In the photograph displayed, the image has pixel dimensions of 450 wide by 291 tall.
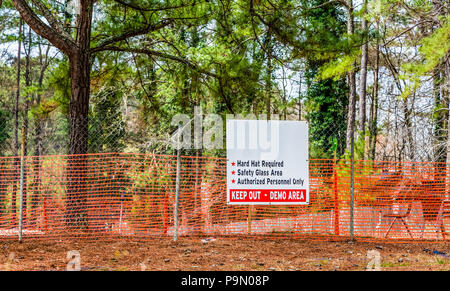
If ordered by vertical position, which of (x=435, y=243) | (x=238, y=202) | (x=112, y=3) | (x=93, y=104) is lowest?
(x=435, y=243)

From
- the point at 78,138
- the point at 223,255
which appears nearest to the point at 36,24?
the point at 78,138

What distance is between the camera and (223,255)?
7.19m

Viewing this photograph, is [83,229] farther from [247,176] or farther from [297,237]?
[297,237]

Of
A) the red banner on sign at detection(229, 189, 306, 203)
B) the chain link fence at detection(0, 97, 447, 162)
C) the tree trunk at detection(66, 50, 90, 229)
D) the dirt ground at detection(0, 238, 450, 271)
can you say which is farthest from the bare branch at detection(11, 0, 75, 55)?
the chain link fence at detection(0, 97, 447, 162)

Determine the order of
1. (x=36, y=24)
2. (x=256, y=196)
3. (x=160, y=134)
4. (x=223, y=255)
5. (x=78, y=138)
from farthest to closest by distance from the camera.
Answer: (x=160, y=134), (x=78, y=138), (x=36, y=24), (x=256, y=196), (x=223, y=255)

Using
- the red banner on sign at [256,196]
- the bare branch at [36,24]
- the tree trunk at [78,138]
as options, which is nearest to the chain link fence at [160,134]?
the tree trunk at [78,138]

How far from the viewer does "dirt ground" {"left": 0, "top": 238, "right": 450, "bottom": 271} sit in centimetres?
636

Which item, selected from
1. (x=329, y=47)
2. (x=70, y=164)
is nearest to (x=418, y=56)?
(x=329, y=47)

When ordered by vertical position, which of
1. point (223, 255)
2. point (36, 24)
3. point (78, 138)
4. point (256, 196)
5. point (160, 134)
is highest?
point (36, 24)

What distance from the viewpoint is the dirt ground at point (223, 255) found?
6.36 metres

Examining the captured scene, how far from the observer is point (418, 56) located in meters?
22.6

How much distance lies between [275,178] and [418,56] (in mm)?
17621

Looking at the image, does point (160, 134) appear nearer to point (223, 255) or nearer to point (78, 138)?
point (78, 138)

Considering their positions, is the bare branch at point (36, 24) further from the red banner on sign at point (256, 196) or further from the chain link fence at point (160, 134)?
the chain link fence at point (160, 134)
